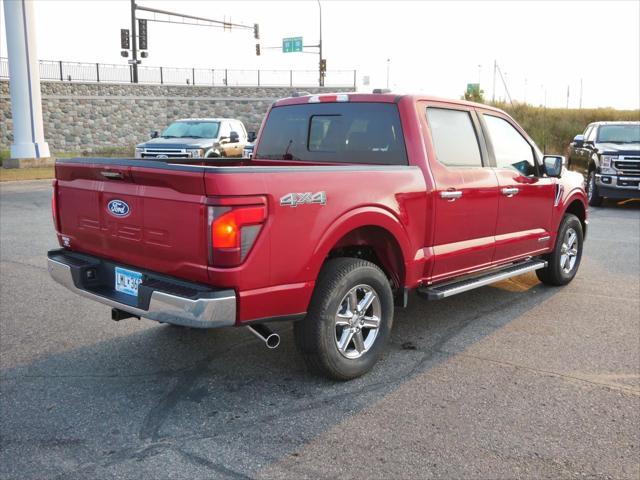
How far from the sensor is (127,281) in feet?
13.3

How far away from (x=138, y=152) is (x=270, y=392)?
15405 millimetres

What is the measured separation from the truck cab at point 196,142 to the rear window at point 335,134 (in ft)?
40.8

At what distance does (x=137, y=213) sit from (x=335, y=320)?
1.40m

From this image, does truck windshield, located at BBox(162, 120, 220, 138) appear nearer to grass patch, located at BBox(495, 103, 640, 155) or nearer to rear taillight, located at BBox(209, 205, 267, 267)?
rear taillight, located at BBox(209, 205, 267, 267)

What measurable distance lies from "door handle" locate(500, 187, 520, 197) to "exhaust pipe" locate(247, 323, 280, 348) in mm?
2751

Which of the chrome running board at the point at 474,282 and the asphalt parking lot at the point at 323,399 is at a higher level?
the chrome running board at the point at 474,282

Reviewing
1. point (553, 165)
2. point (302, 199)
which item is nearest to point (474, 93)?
point (553, 165)

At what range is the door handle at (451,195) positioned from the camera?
495 cm

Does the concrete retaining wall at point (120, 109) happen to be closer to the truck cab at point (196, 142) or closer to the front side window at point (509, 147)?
the truck cab at point (196, 142)

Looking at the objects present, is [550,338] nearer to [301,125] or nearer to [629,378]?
[629,378]

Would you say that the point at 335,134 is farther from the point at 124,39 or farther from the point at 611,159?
the point at 124,39

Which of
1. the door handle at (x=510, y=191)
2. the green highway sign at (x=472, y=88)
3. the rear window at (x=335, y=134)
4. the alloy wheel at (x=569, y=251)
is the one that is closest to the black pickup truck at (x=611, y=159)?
the alloy wheel at (x=569, y=251)

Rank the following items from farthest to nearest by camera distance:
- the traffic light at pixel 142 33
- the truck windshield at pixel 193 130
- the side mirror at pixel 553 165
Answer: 1. the traffic light at pixel 142 33
2. the truck windshield at pixel 193 130
3. the side mirror at pixel 553 165

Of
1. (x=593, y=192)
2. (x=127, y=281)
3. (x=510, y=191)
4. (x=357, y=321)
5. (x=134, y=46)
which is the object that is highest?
(x=134, y=46)
